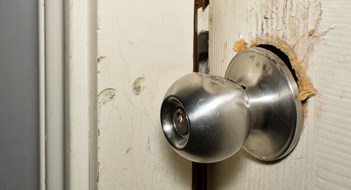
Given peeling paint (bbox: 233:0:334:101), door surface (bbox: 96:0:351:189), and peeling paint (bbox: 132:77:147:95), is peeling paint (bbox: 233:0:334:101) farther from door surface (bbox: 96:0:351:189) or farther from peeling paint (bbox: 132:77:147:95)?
peeling paint (bbox: 132:77:147:95)

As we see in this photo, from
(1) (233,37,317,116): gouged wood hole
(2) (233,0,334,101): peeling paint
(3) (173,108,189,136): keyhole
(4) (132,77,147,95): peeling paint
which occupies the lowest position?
(3) (173,108,189,136): keyhole

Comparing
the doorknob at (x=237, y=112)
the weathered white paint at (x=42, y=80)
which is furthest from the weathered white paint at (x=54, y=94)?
the doorknob at (x=237, y=112)

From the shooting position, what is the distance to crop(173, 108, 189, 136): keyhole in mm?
320

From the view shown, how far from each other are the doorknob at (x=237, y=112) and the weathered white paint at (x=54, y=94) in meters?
0.14

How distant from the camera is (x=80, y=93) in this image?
0.40m

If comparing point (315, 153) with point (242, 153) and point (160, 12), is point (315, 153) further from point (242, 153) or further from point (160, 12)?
point (160, 12)

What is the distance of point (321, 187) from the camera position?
302 millimetres

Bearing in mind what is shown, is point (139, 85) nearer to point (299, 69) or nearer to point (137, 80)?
point (137, 80)

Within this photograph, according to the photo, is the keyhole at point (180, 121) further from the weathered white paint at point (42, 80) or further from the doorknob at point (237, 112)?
the weathered white paint at point (42, 80)

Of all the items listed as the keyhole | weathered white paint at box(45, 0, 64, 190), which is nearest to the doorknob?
the keyhole

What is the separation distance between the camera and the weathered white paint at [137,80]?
39 cm

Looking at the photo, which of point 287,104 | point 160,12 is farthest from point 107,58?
point 287,104

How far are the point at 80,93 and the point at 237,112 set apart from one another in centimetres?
17

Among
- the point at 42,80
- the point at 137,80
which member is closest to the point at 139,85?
the point at 137,80
